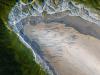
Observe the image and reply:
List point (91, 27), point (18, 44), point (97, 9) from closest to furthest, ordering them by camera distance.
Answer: point (97, 9)
point (91, 27)
point (18, 44)

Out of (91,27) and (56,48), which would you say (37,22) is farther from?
(91,27)

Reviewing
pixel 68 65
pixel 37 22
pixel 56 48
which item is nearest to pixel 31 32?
pixel 37 22

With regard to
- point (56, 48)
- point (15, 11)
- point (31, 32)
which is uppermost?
point (15, 11)
